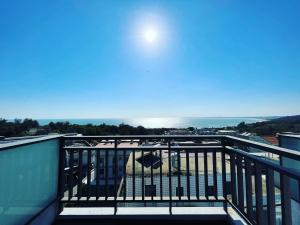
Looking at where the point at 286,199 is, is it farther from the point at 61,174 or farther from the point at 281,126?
the point at 281,126

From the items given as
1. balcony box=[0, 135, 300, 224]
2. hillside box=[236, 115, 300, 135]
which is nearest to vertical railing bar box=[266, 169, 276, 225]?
balcony box=[0, 135, 300, 224]

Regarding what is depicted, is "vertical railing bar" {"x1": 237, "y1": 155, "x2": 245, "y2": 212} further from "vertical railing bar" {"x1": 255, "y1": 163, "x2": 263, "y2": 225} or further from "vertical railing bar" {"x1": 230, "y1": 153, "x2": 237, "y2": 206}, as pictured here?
"vertical railing bar" {"x1": 255, "y1": 163, "x2": 263, "y2": 225}

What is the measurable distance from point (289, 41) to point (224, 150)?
6500 millimetres

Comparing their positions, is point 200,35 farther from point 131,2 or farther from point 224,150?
point 224,150

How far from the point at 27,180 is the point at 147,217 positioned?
128 cm

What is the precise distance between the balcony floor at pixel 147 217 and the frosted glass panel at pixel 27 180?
33cm

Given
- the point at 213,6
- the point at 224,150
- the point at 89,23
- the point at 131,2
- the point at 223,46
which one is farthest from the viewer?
the point at 223,46

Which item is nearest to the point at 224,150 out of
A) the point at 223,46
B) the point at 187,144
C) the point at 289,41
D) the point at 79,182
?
the point at 187,144

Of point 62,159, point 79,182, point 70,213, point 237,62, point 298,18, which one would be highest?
point 298,18

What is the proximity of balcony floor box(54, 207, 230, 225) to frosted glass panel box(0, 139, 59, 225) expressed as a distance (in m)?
0.33

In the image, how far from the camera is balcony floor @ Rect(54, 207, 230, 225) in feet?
8.10

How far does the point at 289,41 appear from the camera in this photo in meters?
7.29

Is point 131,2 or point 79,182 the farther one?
point 131,2

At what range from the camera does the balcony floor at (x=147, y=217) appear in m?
2.47
